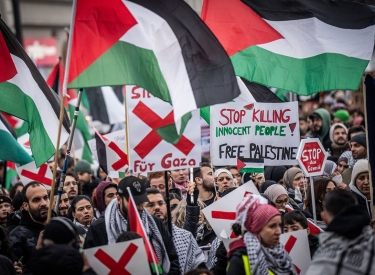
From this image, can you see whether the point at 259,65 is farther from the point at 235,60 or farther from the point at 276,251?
the point at 276,251

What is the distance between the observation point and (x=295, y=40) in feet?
28.1

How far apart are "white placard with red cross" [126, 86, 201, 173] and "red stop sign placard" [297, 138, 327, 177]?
180cm

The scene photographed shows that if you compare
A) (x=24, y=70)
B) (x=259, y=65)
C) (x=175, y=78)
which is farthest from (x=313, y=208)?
(x=24, y=70)

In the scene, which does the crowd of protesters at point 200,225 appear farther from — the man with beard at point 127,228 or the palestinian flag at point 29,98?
the palestinian flag at point 29,98

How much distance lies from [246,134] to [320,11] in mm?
1521

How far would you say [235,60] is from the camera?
27.3ft

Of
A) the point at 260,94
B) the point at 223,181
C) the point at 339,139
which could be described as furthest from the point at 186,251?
A: the point at 339,139

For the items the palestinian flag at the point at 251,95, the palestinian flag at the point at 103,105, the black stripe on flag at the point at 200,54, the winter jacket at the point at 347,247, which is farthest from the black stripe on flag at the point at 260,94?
the palestinian flag at the point at 103,105

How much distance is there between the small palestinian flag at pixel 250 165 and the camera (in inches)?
338

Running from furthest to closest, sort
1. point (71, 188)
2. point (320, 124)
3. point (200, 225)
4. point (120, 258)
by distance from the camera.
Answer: point (320, 124) → point (71, 188) → point (200, 225) → point (120, 258)

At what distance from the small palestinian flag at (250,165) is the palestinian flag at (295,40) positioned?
2.83ft

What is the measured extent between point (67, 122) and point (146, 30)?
186cm

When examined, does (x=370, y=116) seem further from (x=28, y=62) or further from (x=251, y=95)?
(x=28, y=62)

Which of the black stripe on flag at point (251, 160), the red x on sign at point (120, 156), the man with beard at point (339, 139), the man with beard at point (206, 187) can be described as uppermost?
the man with beard at point (339, 139)
